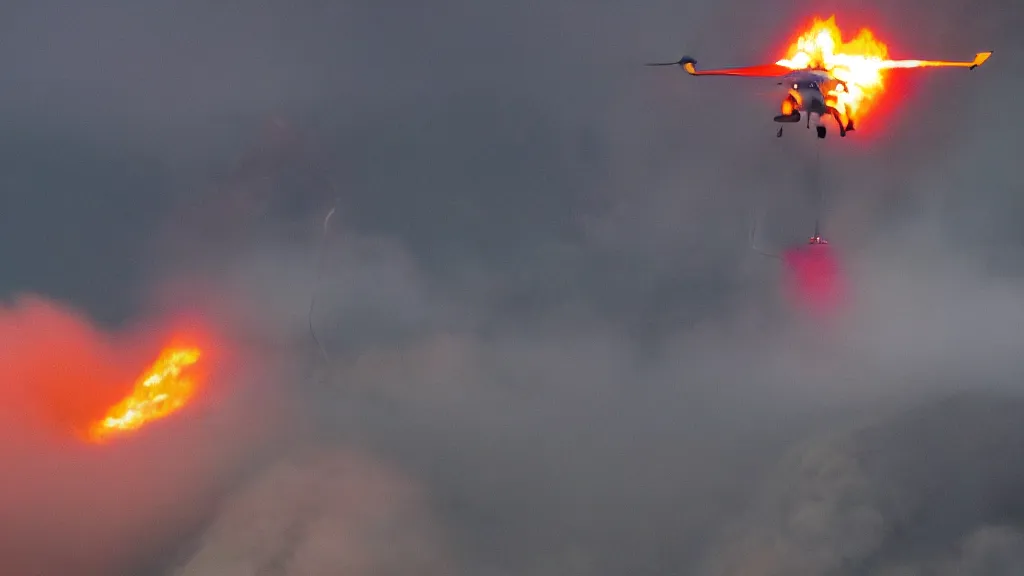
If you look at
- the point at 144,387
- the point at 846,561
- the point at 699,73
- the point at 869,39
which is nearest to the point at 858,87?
the point at 869,39

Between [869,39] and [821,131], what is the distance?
903 centimetres

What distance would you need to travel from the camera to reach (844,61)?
71000mm

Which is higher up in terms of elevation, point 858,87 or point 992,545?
point 992,545

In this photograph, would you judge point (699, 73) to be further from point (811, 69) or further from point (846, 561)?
point (846, 561)

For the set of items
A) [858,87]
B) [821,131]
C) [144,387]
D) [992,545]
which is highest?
[992,545]

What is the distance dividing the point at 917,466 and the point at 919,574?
1435 centimetres

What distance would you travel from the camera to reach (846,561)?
152 m

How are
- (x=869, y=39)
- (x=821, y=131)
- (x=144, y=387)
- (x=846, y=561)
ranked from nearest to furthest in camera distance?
(x=821, y=131) → (x=869, y=39) → (x=144, y=387) → (x=846, y=561)

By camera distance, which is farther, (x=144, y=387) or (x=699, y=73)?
(x=144, y=387)

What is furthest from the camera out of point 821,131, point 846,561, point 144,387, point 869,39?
point 846,561

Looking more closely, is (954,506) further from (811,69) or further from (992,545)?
(811,69)

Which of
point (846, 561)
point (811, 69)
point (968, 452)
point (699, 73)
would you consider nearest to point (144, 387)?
point (699, 73)

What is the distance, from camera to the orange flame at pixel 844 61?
7044cm

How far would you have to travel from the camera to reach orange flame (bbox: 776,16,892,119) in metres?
70.4
